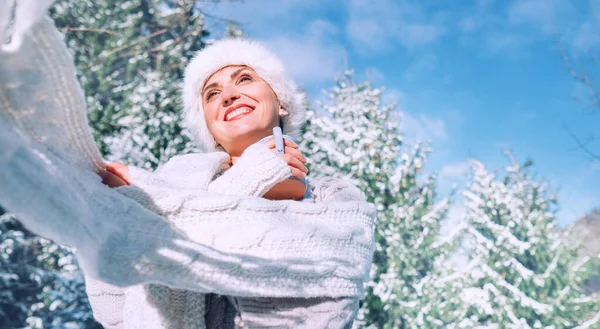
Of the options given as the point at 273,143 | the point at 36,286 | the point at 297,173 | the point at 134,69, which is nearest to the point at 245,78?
the point at 273,143

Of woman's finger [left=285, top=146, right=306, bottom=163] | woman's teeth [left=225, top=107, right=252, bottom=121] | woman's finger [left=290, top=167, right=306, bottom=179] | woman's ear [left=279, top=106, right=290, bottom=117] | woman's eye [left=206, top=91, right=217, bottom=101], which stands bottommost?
woman's finger [left=290, top=167, right=306, bottom=179]

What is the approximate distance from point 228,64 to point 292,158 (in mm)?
577

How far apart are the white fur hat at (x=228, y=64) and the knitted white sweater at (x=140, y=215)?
0.53m

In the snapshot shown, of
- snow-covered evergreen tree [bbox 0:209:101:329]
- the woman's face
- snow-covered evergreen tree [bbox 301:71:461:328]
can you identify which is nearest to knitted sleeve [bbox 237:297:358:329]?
the woman's face

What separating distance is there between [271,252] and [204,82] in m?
0.82

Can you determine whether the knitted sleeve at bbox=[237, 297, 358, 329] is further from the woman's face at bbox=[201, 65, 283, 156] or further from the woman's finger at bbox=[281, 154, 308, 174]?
the woman's face at bbox=[201, 65, 283, 156]

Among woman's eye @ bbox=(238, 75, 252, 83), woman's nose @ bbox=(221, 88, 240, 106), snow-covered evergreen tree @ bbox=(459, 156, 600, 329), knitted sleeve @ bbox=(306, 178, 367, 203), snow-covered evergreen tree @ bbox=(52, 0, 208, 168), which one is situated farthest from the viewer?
snow-covered evergreen tree @ bbox=(459, 156, 600, 329)

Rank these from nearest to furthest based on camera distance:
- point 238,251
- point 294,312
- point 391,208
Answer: point 238,251 < point 294,312 < point 391,208

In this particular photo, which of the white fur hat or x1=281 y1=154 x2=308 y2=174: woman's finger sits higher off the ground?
the white fur hat

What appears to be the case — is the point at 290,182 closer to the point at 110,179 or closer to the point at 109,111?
the point at 110,179

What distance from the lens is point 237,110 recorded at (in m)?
1.39

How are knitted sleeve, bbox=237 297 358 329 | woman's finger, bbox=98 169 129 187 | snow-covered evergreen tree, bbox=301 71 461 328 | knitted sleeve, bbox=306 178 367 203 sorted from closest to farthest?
woman's finger, bbox=98 169 129 187, knitted sleeve, bbox=237 297 358 329, knitted sleeve, bbox=306 178 367 203, snow-covered evergreen tree, bbox=301 71 461 328

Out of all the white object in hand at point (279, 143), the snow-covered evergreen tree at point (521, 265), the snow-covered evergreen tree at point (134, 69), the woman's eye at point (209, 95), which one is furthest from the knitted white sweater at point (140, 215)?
the snow-covered evergreen tree at point (521, 265)

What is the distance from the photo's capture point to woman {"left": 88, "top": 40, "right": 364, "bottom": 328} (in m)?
0.97
